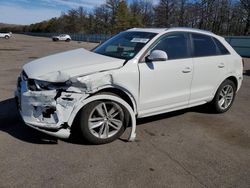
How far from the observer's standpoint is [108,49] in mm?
5172

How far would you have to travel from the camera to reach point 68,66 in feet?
13.6

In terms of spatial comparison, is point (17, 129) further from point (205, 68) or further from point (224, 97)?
point (224, 97)

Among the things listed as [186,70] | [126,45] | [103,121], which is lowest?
[103,121]

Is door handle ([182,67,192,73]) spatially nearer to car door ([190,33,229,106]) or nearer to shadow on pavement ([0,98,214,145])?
car door ([190,33,229,106])

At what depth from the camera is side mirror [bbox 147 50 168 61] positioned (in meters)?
4.45

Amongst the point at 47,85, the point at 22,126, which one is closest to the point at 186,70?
the point at 47,85

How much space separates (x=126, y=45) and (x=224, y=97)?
2484 millimetres

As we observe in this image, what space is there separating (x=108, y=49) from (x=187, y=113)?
7.02 ft

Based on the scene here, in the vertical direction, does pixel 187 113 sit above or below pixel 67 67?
below

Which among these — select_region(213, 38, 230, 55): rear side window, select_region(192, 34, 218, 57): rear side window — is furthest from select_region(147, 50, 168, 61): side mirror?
select_region(213, 38, 230, 55): rear side window

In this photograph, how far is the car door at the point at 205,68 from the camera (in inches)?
206

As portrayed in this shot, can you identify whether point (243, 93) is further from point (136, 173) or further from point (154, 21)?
point (154, 21)

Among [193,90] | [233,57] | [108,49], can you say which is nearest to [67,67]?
[108,49]

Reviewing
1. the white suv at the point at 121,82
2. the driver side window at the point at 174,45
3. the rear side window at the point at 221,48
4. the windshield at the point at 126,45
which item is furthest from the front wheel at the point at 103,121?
the rear side window at the point at 221,48
